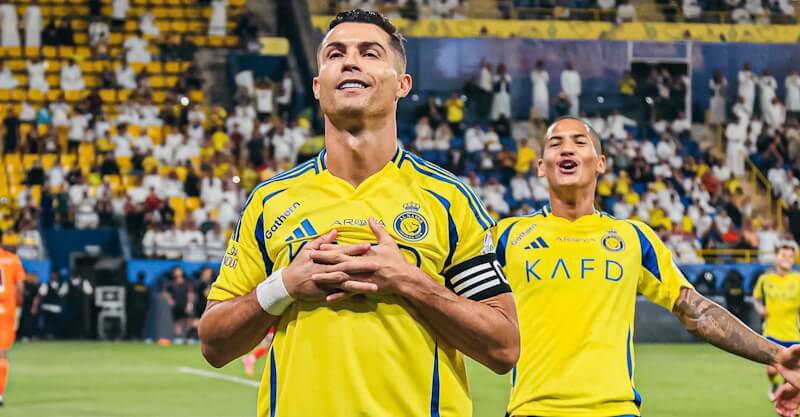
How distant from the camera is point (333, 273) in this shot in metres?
3.92

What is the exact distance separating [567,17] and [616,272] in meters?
30.9

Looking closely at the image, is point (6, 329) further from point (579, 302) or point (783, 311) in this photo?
point (579, 302)

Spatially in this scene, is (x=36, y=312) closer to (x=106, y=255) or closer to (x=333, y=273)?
(x=106, y=255)

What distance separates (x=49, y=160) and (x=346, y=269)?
2667cm

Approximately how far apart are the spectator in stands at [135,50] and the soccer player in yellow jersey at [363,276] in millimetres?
30175

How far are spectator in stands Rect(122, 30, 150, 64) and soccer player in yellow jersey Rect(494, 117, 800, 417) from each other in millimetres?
27569

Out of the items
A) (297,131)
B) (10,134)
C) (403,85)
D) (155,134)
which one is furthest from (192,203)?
(403,85)

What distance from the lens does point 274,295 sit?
405 cm

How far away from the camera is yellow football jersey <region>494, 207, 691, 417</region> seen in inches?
259

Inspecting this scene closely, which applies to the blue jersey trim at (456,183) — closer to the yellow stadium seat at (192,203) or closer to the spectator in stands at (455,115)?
the yellow stadium seat at (192,203)

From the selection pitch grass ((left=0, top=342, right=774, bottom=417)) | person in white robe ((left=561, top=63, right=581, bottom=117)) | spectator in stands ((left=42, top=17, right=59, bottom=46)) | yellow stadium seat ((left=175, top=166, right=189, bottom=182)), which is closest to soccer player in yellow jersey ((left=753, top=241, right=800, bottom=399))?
pitch grass ((left=0, top=342, right=774, bottom=417))

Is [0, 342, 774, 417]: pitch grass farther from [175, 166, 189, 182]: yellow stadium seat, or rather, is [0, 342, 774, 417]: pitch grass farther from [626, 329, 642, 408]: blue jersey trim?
[626, 329, 642, 408]: blue jersey trim

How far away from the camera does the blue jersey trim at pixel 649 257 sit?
692cm

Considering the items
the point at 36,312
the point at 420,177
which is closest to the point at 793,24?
the point at 36,312
